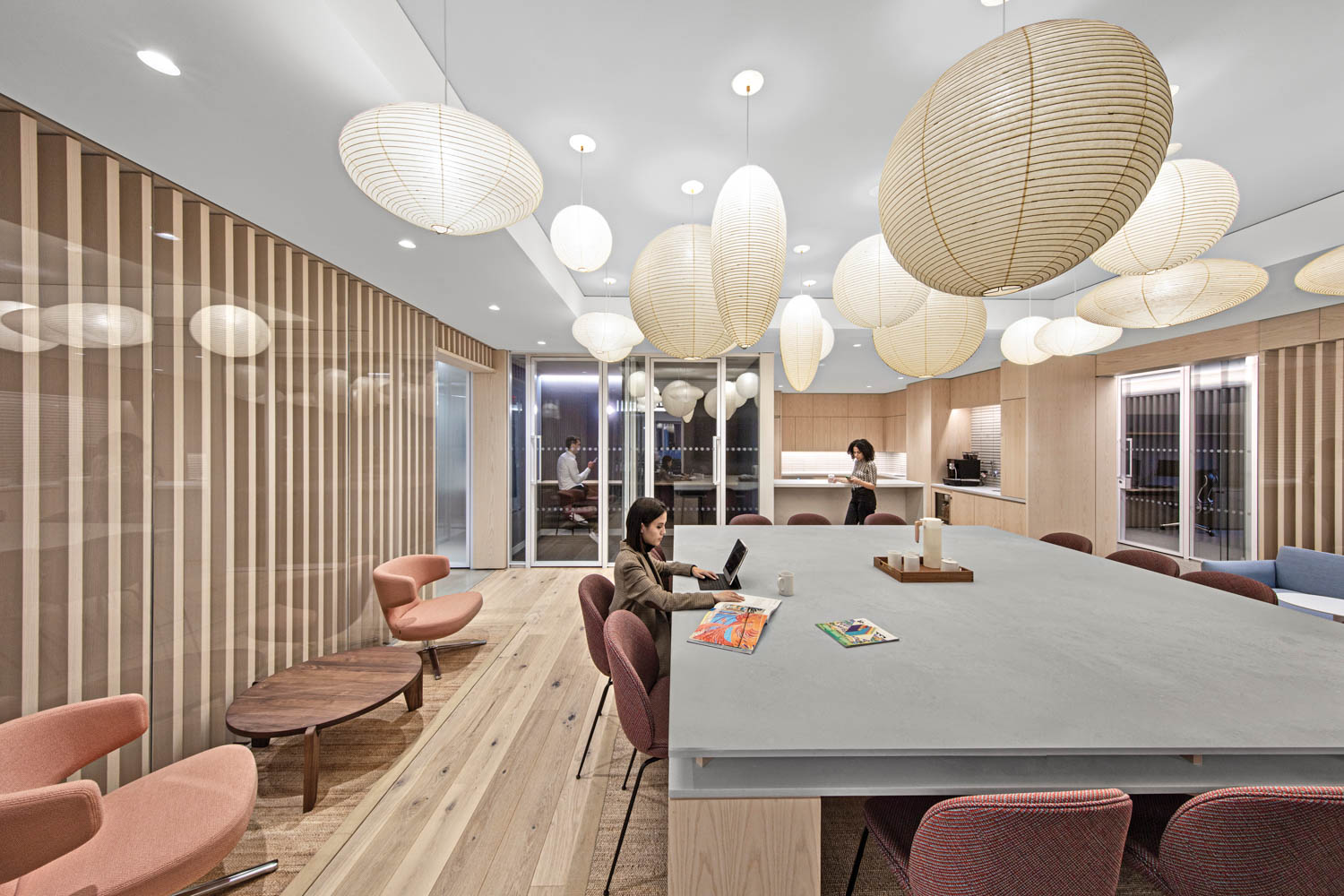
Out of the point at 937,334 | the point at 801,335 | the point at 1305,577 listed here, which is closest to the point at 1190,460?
the point at 1305,577

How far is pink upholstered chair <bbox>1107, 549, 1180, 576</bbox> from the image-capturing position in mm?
2898

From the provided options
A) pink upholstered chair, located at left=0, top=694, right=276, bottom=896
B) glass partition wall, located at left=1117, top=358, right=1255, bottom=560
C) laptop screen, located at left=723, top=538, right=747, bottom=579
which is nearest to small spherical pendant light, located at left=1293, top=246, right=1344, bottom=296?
glass partition wall, located at left=1117, top=358, right=1255, bottom=560

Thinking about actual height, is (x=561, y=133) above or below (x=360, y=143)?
above

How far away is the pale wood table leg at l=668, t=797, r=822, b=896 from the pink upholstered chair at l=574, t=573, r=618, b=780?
78 cm

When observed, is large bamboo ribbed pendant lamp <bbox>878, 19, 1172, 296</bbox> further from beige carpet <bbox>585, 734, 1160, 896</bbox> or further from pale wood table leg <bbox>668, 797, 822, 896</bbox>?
beige carpet <bbox>585, 734, 1160, 896</bbox>

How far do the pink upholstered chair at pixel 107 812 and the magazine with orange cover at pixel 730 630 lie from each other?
5.24 feet

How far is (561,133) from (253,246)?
5.86 feet

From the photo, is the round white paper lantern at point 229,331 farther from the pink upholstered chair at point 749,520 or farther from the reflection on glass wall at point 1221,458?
the reflection on glass wall at point 1221,458

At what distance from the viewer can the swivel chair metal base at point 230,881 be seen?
1.65 m

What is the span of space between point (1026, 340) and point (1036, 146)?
3.30m

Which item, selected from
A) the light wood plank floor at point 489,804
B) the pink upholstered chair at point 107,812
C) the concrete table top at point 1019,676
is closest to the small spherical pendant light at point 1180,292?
the concrete table top at point 1019,676

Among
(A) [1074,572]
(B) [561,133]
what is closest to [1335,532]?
(A) [1074,572]

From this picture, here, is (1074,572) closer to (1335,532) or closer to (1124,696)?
(1124,696)

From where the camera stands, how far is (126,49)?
1374mm
